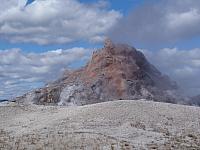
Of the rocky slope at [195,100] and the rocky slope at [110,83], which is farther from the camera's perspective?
the rocky slope at [195,100]

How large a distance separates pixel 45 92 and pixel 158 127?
24.7 metres

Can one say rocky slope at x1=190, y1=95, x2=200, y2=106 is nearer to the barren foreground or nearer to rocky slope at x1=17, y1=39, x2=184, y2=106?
rocky slope at x1=17, y1=39, x2=184, y2=106

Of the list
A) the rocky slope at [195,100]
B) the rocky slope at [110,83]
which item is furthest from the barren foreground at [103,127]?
the rocky slope at [195,100]

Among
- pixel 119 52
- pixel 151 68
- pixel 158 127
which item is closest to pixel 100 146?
pixel 158 127

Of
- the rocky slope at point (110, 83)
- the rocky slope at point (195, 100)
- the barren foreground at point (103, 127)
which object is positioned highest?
the rocky slope at point (110, 83)

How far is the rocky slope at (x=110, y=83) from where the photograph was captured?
1772 inches

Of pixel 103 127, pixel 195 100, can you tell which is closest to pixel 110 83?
pixel 195 100

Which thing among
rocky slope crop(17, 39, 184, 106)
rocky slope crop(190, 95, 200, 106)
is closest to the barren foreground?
rocky slope crop(17, 39, 184, 106)

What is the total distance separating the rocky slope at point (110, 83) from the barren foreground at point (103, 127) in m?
13.6

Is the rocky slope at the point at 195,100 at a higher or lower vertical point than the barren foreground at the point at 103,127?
→ higher

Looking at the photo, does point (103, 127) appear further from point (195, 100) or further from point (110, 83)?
point (195, 100)

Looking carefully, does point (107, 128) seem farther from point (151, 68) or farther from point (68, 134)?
point (151, 68)

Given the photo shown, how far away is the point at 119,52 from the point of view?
50438 mm

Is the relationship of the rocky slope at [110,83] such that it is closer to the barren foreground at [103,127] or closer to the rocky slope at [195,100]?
the rocky slope at [195,100]
